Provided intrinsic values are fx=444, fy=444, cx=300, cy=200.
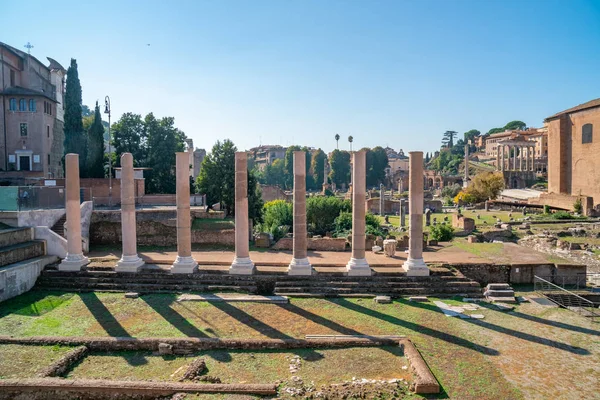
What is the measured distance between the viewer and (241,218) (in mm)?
18641

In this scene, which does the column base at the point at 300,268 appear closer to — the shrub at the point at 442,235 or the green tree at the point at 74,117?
the shrub at the point at 442,235

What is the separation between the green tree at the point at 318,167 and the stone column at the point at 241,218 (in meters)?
78.1

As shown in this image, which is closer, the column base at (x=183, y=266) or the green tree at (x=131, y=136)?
the column base at (x=183, y=266)

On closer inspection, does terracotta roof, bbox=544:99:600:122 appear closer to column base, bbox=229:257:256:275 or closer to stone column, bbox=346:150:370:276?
stone column, bbox=346:150:370:276

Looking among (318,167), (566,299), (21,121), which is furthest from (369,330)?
(318,167)

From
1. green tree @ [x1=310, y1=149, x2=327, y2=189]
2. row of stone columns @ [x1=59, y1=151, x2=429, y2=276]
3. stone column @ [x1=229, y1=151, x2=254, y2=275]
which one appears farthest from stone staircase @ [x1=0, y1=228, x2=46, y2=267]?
green tree @ [x1=310, y1=149, x2=327, y2=189]

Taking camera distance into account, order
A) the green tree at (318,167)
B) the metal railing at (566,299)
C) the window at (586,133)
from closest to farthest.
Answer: the metal railing at (566,299)
the window at (586,133)
the green tree at (318,167)

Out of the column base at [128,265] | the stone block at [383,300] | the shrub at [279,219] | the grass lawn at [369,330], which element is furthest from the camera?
the shrub at [279,219]

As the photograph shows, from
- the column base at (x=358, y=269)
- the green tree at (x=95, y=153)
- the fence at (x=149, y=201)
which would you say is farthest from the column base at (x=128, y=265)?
the green tree at (x=95, y=153)

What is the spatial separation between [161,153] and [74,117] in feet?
27.9

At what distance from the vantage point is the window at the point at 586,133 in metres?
53.8

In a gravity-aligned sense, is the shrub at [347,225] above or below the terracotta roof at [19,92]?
below

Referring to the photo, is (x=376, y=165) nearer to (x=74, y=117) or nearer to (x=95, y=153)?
(x=74, y=117)

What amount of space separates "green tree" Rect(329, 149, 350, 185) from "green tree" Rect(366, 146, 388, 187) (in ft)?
15.7
